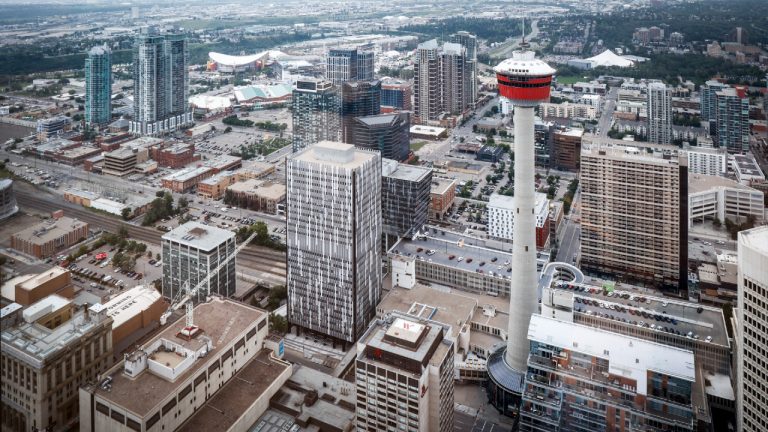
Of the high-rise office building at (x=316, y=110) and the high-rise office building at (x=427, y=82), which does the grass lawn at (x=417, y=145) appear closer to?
the high-rise office building at (x=427, y=82)

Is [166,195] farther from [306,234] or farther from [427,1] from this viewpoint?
[427,1]

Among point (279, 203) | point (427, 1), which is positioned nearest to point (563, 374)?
point (279, 203)

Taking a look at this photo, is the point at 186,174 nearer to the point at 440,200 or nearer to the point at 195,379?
the point at 440,200

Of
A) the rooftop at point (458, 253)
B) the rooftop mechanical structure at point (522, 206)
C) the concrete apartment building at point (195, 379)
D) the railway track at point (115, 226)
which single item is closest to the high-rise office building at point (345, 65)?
the railway track at point (115, 226)

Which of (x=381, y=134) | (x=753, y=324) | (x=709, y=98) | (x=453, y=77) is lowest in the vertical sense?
(x=753, y=324)

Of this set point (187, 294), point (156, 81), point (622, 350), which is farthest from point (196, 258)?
Answer: point (156, 81)

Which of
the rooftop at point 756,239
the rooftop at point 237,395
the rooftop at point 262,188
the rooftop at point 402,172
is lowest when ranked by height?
the rooftop at point 237,395
